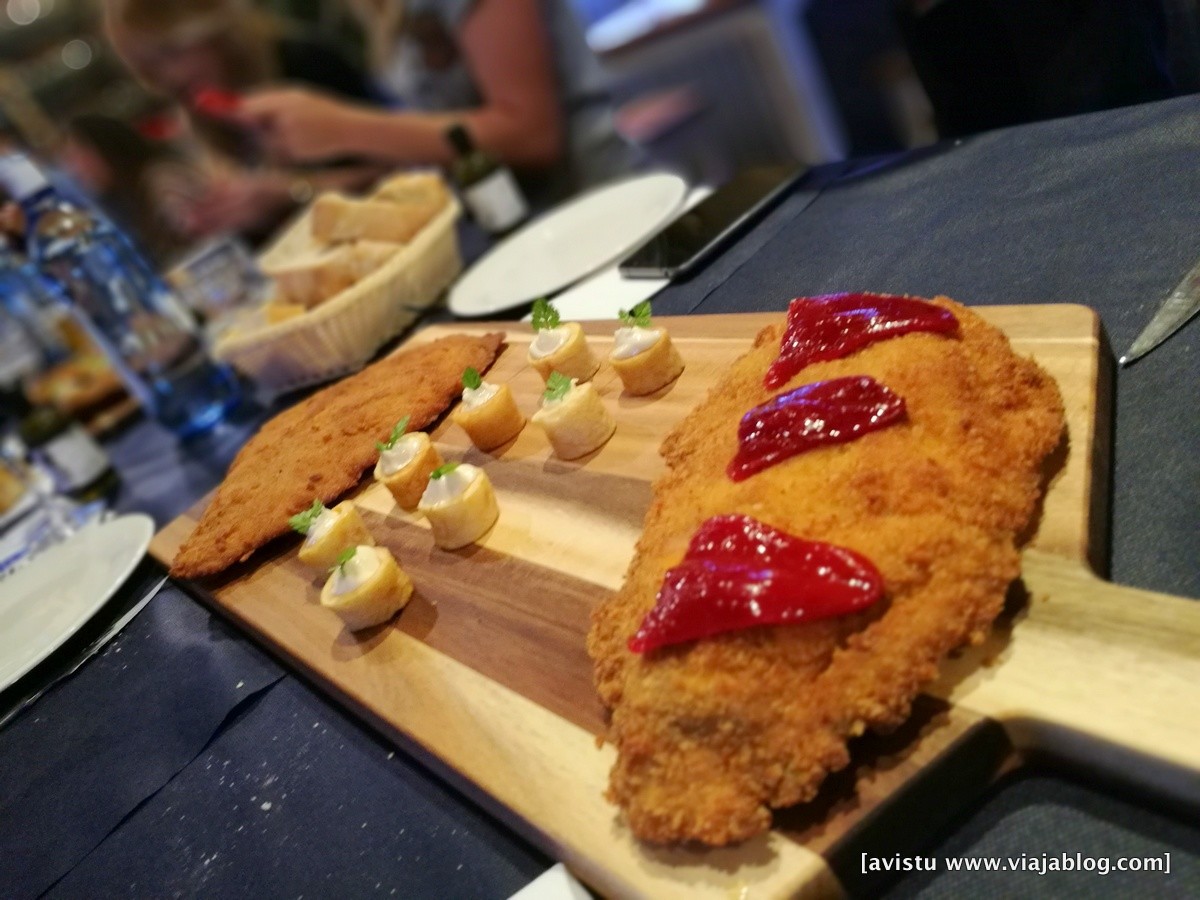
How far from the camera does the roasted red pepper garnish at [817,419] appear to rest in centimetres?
117

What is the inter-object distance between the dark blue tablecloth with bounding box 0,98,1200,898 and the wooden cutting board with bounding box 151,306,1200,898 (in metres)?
0.06

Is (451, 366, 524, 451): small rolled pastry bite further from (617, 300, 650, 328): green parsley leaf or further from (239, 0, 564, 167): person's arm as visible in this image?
(239, 0, 564, 167): person's arm

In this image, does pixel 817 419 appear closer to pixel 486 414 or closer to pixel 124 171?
pixel 486 414

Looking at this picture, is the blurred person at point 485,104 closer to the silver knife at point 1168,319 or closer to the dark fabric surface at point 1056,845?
the silver knife at point 1168,319

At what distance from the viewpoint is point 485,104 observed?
477 centimetres

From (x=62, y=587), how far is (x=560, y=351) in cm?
162

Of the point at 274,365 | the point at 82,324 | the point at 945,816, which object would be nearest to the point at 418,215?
the point at 274,365

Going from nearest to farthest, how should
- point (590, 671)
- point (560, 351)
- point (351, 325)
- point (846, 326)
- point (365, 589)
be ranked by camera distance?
point (590, 671) < point (846, 326) < point (365, 589) < point (560, 351) < point (351, 325)

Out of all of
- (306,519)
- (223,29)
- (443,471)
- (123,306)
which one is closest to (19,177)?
(123,306)

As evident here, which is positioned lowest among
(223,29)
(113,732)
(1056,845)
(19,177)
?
(1056,845)

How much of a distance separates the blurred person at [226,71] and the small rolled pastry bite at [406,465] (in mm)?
4221

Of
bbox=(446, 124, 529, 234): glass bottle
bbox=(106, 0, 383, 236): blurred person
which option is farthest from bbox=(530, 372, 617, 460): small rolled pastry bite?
bbox=(106, 0, 383, 236): blurred person

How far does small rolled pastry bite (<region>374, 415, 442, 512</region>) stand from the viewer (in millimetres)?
1910

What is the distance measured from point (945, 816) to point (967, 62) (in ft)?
8.86
